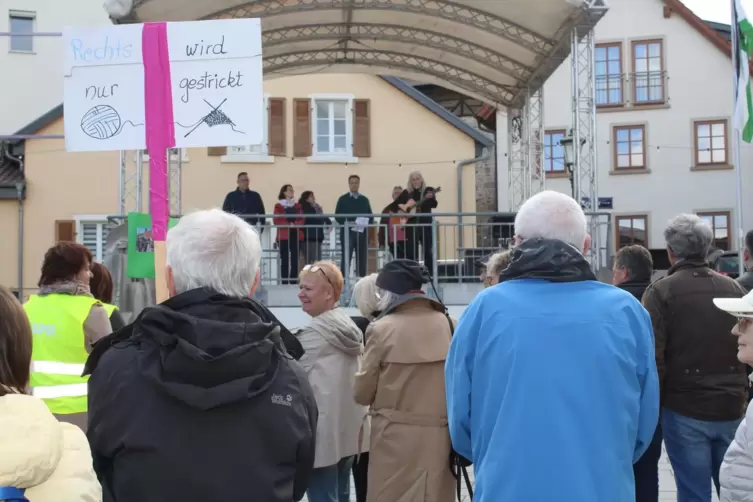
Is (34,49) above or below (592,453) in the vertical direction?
above

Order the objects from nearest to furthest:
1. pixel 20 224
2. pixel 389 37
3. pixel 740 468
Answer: pixel 740 468 < pixel 389 37 < pixel 20 224

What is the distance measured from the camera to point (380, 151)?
23.3 metres

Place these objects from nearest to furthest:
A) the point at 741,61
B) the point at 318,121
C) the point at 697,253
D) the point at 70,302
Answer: the point at 70,302, the point at 697,253, the point at 741,61, the point at 318,121

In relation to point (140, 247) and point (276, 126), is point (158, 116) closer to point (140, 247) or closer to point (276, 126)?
point (140, 247)

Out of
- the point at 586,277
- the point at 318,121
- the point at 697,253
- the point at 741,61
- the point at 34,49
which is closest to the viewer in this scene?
the point at 586,277

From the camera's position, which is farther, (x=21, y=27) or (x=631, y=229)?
(x=21, y=27)

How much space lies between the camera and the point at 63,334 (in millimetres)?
4250

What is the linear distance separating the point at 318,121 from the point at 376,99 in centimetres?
169

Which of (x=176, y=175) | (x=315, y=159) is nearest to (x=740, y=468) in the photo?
(x=176, y=175)

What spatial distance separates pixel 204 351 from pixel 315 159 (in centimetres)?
2069

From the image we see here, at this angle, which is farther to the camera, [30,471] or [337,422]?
[337,422]

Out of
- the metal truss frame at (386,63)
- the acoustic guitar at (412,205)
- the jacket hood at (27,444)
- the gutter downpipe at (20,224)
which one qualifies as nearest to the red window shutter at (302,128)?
the gutter downpipe at (20,224)

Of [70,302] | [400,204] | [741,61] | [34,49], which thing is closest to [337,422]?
[70,302]

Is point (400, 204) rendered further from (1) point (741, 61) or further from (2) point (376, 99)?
(2) point (376, 99)
